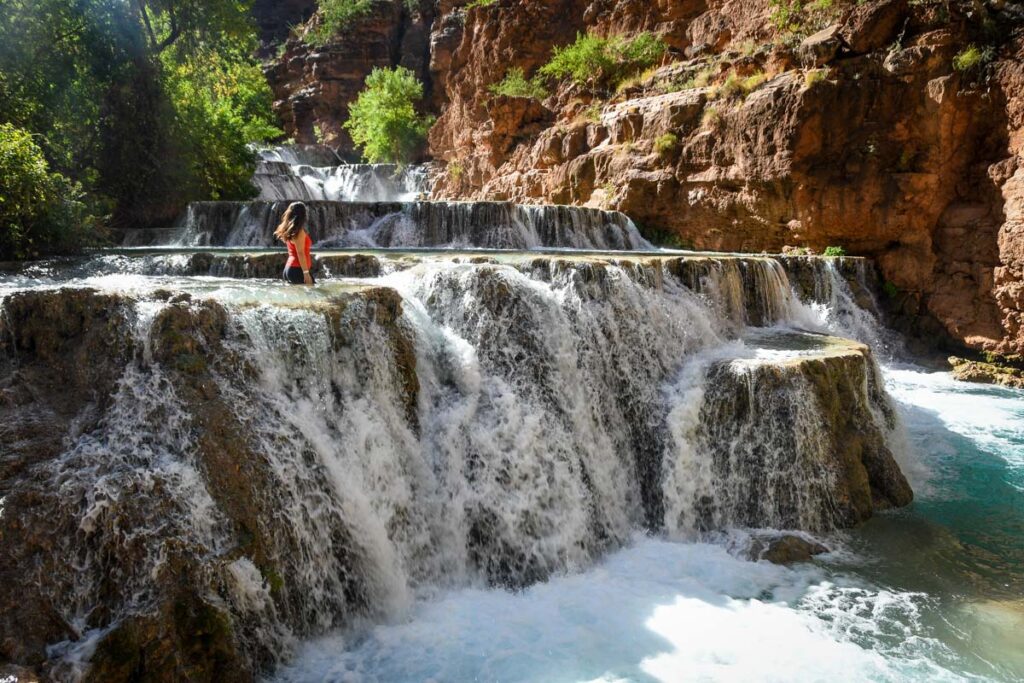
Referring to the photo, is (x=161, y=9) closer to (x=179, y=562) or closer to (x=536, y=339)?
(x=536, y=339)

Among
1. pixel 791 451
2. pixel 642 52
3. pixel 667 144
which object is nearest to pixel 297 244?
pixel 791 451

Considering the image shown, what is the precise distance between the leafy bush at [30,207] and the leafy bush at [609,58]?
496 inches

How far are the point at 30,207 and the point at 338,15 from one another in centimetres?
2258

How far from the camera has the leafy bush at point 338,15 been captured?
26891 millimetres

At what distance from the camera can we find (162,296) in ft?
16.0

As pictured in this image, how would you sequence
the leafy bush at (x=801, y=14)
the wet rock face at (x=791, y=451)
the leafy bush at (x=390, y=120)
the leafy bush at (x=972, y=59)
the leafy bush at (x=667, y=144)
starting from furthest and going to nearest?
the leafy bush at (x=390, y=120)
the leafy bush at (x=667, y=144)
the leafy bush at (x=801, y=14)
the leafy bush at (x=972, y=59)
the wet rock face at (x=791, y=451)

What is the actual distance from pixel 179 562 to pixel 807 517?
5439 millimetres

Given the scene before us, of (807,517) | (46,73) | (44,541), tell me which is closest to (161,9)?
(46,73)

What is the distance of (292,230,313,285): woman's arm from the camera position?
6.46m

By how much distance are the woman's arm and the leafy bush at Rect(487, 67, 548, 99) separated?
42.3ft

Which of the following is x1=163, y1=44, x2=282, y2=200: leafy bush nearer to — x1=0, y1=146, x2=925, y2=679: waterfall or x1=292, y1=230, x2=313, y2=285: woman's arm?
x1=0, y1=146, x2=925, y2=679: waterfall

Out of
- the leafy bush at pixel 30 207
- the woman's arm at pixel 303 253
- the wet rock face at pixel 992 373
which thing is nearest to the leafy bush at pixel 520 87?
the leafy bush at pixel 30 207

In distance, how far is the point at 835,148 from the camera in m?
11.4

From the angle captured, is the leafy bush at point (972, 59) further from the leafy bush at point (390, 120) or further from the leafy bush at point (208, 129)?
the leafy bush at point (390, 120)
